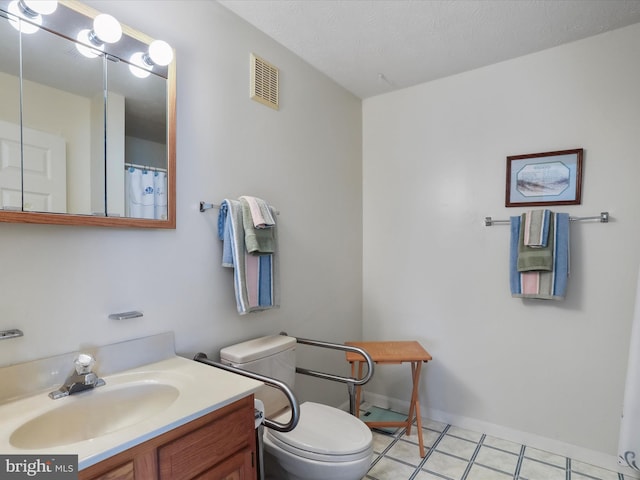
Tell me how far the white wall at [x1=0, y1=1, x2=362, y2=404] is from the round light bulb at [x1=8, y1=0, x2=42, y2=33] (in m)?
0.26

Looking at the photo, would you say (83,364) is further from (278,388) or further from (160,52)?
(160,52)

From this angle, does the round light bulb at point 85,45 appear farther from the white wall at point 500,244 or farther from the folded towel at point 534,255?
the folded towel at point 534,255

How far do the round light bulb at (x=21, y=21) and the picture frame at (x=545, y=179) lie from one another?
243cm

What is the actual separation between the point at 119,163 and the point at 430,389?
2.43 m

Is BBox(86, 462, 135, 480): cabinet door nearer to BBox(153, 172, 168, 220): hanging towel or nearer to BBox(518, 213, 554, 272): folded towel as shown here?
BBox(153, 172, 168, 220): hanging towel

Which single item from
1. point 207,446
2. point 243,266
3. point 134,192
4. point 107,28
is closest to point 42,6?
point 107,28

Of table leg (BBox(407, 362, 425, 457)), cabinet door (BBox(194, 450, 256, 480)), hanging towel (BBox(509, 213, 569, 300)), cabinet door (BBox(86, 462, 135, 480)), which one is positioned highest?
hanging towel (BBox(509, 213, 569, 300))

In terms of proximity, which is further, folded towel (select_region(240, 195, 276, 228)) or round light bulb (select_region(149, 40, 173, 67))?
folded towel (select_region(240, 195, 276, 228))

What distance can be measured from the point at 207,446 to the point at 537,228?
6.67 ft

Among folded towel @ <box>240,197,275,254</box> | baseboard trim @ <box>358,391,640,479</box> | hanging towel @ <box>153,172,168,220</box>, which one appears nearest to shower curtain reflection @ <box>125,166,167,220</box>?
hanging towel @ <box>153,172,168,220</box>

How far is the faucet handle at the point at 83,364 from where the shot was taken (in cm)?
123

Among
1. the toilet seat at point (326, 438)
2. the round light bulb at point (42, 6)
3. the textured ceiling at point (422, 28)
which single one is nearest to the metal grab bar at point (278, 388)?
the toilet seat at point (326, 438)

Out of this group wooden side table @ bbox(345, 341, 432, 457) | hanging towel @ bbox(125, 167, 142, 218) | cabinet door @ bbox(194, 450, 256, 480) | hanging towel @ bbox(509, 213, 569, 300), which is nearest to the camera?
cabinet door @ bbox(194, 450, 256, 480)

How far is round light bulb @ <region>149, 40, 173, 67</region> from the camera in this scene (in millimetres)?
1469
